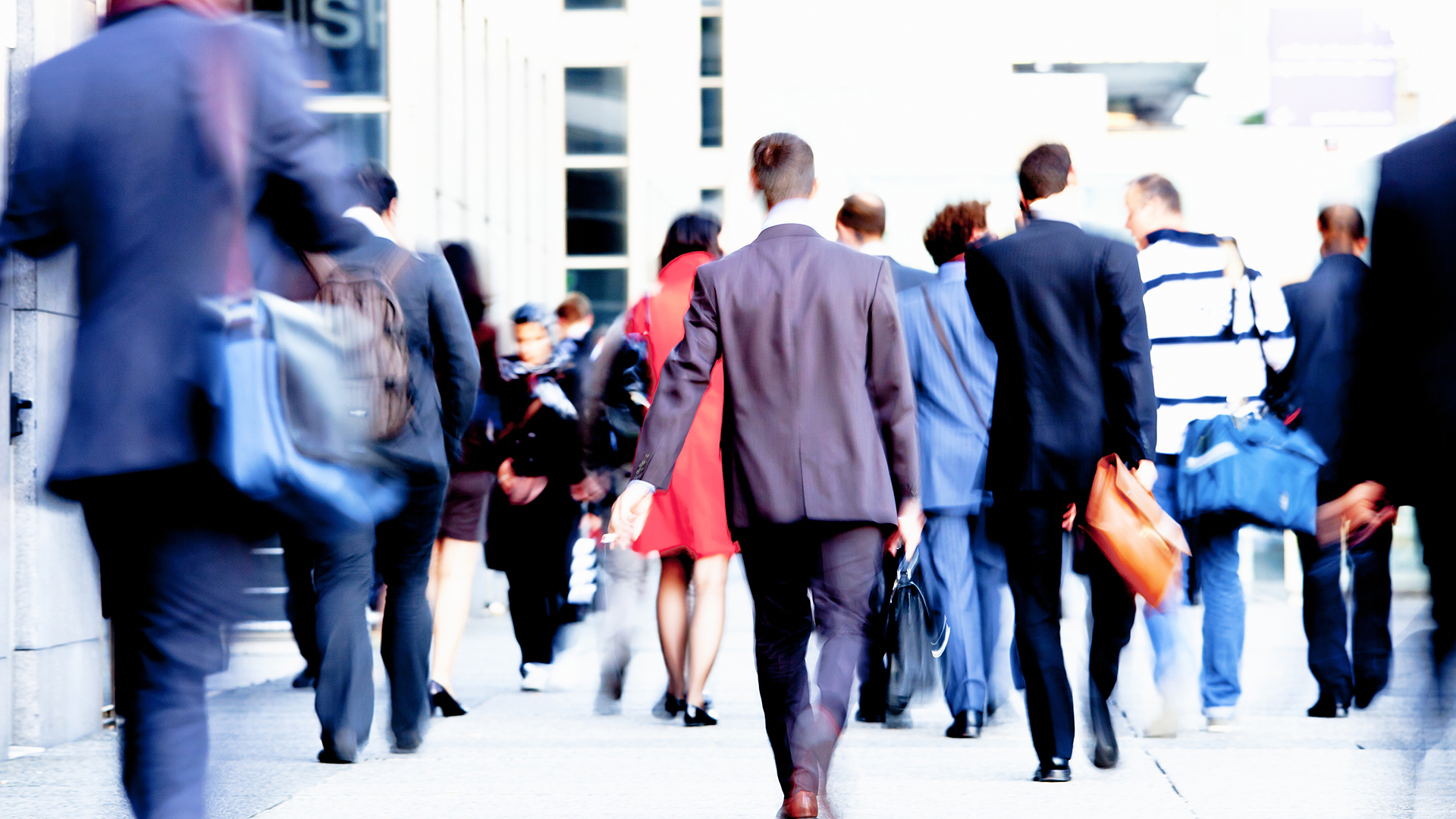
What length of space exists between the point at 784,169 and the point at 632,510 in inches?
42.2

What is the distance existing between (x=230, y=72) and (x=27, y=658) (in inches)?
153

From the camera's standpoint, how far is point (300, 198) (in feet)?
10.4

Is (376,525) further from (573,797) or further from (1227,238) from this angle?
(1227,238)

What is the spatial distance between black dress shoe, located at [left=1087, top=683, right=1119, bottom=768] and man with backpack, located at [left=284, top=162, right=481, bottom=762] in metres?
2.30

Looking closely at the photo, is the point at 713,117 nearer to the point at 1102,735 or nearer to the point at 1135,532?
the point at 1102,735

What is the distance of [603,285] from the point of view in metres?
23.2

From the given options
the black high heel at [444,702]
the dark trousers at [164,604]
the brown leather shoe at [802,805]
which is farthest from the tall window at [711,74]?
the dark trousers at [164,604]

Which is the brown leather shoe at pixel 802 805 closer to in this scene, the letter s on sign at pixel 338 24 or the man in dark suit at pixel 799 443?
the man in dark suit at pixel 799 443

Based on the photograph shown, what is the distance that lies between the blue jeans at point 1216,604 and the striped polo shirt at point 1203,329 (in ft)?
0.92

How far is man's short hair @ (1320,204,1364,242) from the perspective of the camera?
7344 millimetres

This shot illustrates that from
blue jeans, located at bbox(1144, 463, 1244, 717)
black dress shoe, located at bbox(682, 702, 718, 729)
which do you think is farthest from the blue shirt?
black dress shoe, located at bbox(682, 702, 718, 729)

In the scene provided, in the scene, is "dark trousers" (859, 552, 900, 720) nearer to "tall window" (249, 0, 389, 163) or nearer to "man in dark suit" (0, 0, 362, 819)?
"man in dark suit" (0, 0, 362, 819)

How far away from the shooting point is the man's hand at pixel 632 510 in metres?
4.78

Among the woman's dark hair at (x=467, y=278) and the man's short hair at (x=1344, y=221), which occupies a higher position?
the man's short hair at (x=1344, y=221)
